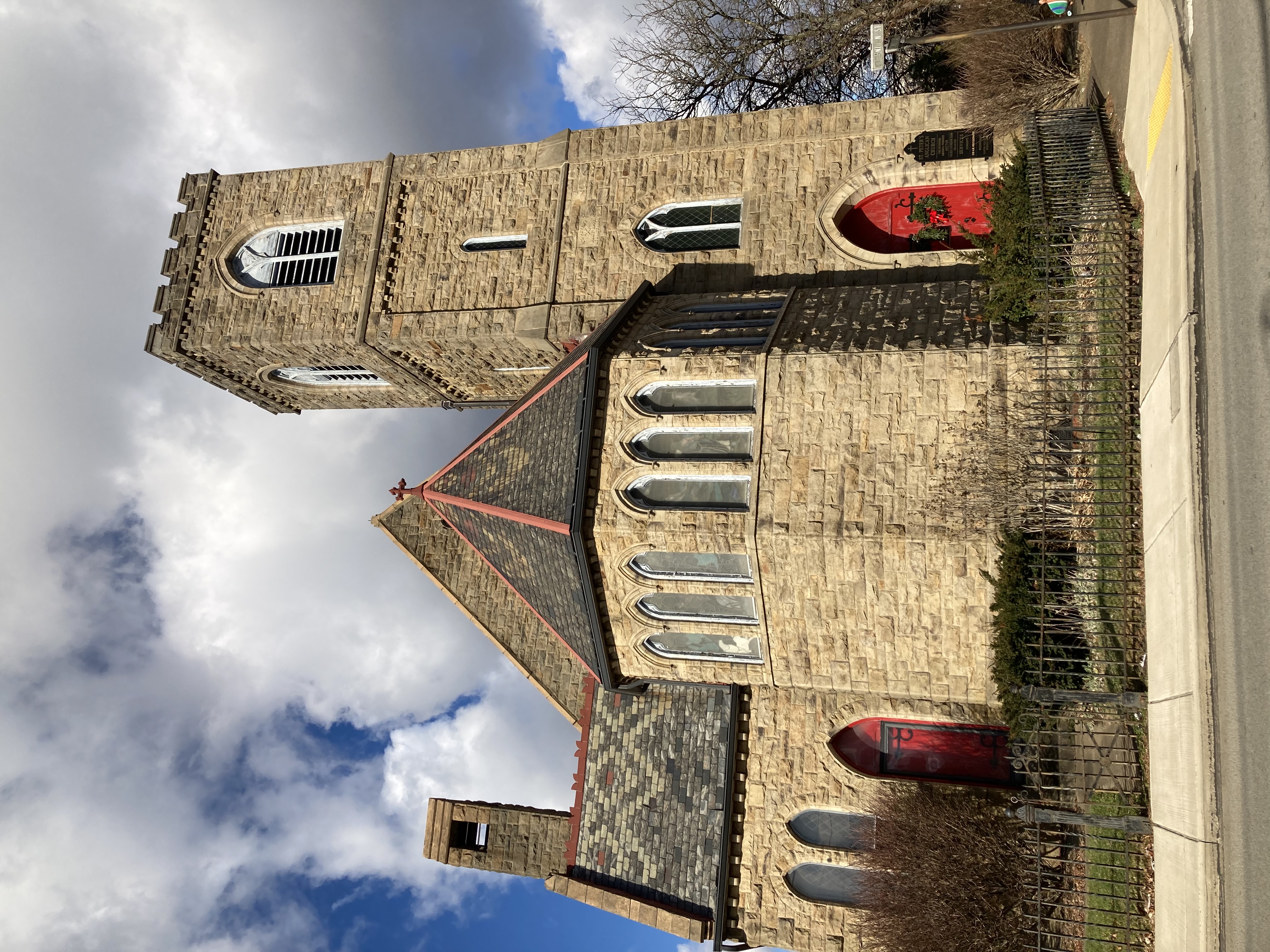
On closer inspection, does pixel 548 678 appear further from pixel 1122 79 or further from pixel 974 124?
pixel 1122 79

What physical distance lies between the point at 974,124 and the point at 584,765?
17.0 meters

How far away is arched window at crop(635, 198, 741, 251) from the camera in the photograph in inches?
822

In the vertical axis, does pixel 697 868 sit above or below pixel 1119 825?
below

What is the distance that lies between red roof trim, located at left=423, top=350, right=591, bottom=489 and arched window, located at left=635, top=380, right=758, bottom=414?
156cm

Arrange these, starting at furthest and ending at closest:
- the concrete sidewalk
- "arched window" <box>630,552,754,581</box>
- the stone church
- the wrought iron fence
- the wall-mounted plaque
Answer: the wall-mounted plaque → "arched window" <box>630,552,754,581</box> → the stone church → the wrought iron fence → the concrete sidewalk

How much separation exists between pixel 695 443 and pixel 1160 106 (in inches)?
356

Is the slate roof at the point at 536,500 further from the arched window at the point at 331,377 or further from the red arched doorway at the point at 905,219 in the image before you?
the arched window at the point at 331,377

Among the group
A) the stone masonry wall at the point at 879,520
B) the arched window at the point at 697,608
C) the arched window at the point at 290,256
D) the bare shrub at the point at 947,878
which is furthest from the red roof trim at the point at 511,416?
the bare shrub at the point at 947,878

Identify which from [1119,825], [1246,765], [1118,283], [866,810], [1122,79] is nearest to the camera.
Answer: [1246,765]

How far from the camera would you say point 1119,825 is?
1205 centimetres

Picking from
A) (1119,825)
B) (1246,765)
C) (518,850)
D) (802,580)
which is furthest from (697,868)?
(1246,765)

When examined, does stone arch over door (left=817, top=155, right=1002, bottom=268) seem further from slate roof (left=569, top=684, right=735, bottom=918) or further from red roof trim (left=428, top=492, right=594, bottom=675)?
red roof trim (left=428, top=492, right=594, bottom=675)

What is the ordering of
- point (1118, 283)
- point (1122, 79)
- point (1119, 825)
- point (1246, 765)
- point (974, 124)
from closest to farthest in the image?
point (1246, 765)
point (1119, 825)
point (1118, 283)
point (1122, 79)
point (974, 124)

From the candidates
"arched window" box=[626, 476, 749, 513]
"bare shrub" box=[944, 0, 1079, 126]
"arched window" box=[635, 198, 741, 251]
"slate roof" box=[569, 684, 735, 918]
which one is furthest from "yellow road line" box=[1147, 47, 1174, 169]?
"slate roof" box=[569, 684, 735, 918]
